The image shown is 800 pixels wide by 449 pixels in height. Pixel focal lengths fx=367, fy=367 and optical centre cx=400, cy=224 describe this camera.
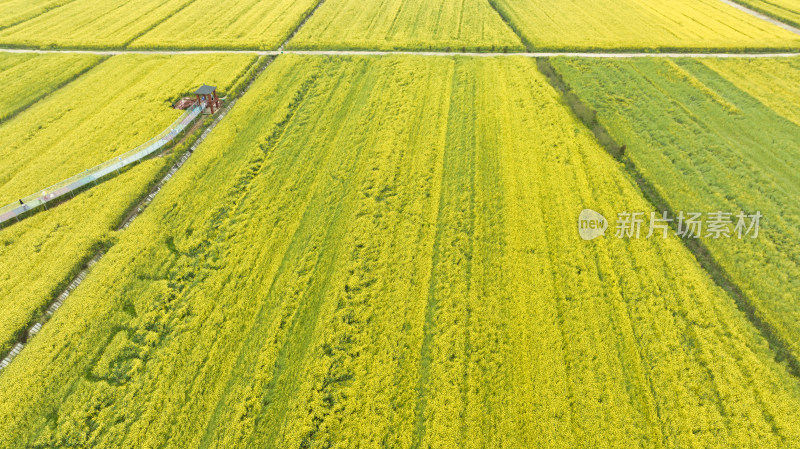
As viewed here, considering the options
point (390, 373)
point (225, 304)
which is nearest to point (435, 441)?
point (390, 373)

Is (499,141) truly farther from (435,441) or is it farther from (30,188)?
(30,188)

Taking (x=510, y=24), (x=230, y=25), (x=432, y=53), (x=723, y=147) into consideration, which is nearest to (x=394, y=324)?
(x=723, y=147)

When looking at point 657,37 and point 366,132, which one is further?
point 657,37

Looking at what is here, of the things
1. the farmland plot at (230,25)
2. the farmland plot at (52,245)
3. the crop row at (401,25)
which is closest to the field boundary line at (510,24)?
the crop row at (401,25)
